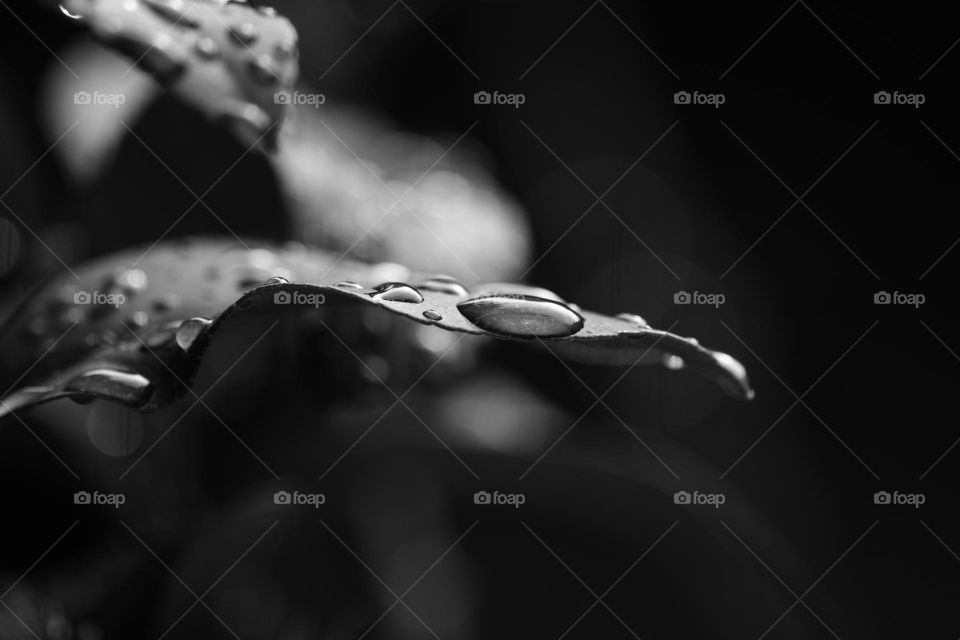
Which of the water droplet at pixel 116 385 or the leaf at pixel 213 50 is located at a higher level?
the leaf at pixel 213 50

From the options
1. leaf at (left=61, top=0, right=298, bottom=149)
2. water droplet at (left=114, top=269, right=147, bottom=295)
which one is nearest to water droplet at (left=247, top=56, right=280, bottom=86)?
leaf at (left=61, top=0, right=298, bottom=149)

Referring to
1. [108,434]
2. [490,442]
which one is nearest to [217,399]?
[108,434]

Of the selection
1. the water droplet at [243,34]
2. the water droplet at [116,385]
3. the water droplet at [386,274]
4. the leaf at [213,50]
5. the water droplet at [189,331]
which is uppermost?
the water droplet at [243,34]

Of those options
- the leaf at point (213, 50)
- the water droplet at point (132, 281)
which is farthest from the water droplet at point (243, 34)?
the water droplet at point (132, 281)

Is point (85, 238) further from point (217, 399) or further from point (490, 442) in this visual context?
point (490, 442)

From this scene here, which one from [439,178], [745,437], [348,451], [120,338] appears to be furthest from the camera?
[745,437]

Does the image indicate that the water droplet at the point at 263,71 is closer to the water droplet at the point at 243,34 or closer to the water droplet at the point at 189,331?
the water droplet at the point at 243,34
